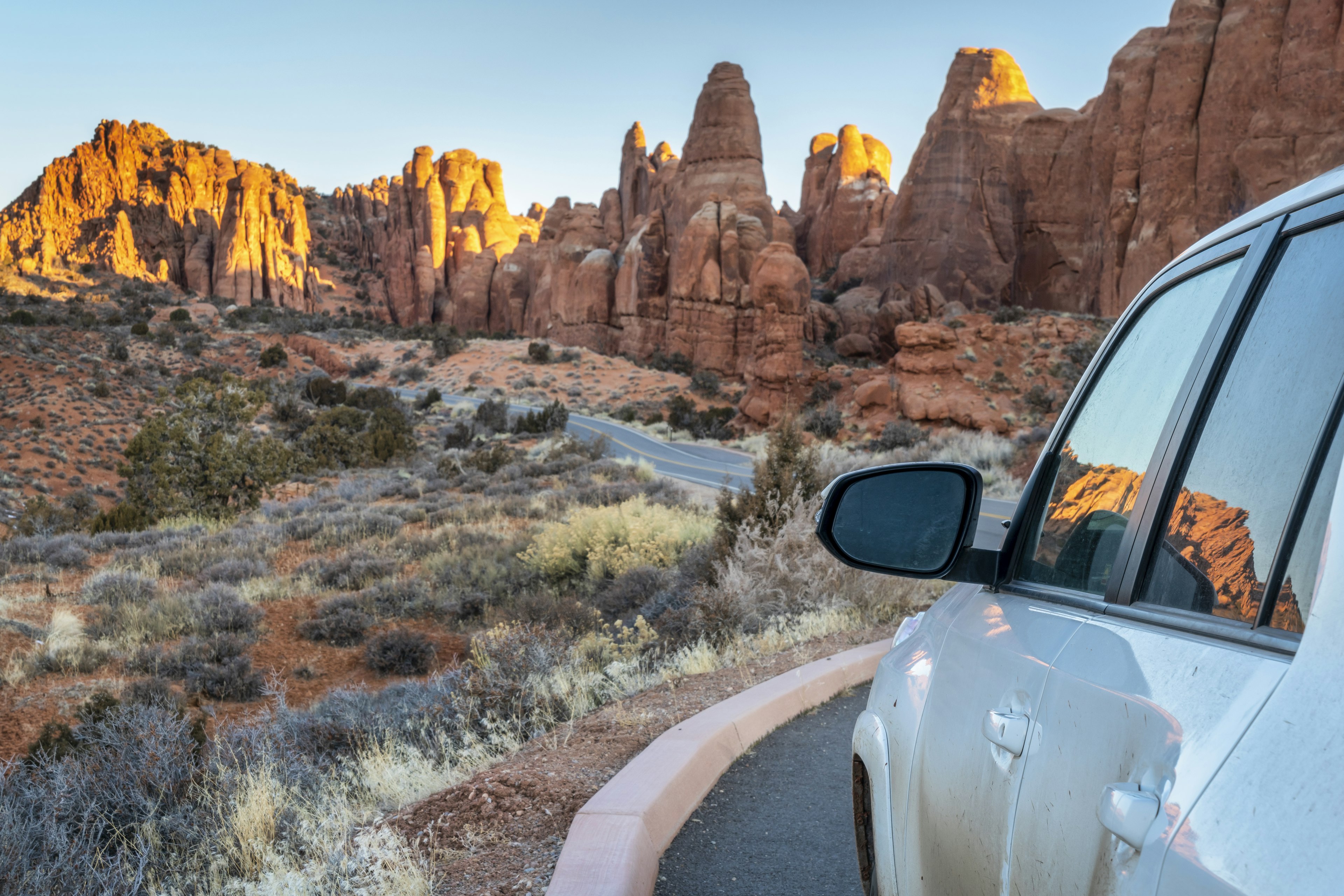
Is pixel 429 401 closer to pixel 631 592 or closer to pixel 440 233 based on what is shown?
pixel 631 592

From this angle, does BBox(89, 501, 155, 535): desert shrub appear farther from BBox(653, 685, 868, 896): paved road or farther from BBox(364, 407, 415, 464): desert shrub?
BBox(653, 685, 868, 896): paved road

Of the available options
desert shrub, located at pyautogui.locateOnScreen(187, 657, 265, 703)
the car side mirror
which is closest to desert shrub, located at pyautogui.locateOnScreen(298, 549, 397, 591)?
desert shrub, located at pyautogui.locateOnScreen(187, 657, 265, 703)

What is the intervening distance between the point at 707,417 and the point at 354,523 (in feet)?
74.1

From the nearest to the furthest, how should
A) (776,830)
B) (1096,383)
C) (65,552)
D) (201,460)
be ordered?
(1096,383) < (776,830) < (65,552) < (201,460)

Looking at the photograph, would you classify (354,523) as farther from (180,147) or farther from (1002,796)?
(180,147)

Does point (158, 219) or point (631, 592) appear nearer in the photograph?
point (631, 592)

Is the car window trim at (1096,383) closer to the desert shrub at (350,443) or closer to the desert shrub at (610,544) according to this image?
the desert shrub at (610,544)

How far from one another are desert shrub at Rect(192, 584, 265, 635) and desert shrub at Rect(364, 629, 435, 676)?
1.46 metres

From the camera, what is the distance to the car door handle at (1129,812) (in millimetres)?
924

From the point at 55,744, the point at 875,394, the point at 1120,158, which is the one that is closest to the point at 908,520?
the point at 55,744

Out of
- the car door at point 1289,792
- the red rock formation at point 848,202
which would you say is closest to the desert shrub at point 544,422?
the car door at point 1289,792

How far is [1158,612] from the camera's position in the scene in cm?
120

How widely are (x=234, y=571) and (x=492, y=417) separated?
75.4 ft

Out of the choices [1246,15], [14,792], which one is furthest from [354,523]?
[1246,15]
